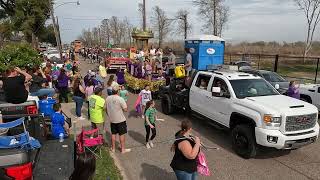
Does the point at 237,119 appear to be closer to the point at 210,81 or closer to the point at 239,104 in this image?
the point at 239,104

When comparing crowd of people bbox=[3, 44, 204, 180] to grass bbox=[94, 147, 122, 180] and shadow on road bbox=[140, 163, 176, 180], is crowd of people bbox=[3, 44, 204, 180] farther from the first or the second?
shadow on road bbox=[140, 163, 176, 180]

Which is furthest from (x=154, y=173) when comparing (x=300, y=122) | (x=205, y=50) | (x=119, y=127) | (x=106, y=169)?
(x=205, y=50)

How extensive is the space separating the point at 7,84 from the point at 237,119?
5.46 metres

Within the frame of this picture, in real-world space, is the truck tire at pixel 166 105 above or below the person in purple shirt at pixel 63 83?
below

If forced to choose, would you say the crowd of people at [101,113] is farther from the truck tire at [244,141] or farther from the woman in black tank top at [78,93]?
the truck tire at [244,141]

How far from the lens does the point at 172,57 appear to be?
17906 millimetres

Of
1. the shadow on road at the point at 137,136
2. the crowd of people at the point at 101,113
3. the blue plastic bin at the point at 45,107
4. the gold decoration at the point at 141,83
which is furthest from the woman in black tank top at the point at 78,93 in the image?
the gold decoration at the point at 141,83

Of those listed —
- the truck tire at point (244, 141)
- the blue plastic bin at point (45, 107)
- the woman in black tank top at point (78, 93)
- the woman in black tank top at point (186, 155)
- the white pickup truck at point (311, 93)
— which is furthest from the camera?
the white pickup truck at point (311, 93)


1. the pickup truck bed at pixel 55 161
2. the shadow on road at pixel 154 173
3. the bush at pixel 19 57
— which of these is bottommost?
the shadow on road at pixel 154 173

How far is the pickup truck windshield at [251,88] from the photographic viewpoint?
863 centimetres

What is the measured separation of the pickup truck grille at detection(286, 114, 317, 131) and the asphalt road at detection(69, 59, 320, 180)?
2.83 feet

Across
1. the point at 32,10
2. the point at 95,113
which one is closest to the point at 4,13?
the point at 32,10

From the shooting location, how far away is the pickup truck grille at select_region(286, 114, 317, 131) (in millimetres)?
7297

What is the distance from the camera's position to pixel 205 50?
16.0 metres
